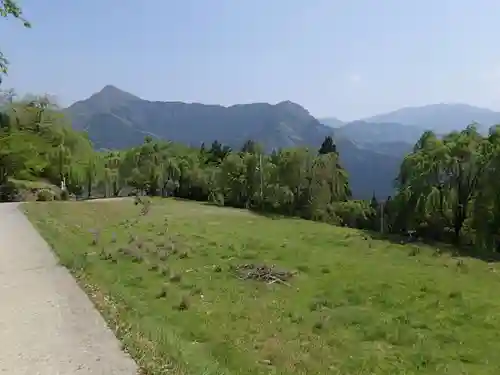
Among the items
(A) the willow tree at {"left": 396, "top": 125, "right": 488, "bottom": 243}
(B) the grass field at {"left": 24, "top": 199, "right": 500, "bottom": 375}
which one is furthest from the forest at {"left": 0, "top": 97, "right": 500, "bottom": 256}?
(B) the grass field at {"left": 24, "top": 199, "right": 500, "bottom": 375}

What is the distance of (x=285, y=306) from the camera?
40.7 ft

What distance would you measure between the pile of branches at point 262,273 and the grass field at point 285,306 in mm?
263

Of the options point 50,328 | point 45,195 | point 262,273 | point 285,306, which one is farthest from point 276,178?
point 50,328

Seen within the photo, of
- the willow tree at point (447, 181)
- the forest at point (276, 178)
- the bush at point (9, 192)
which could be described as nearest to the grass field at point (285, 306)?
the willow tree at point (447, 181)

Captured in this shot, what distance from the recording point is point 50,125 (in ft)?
154

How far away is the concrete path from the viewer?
606 cm

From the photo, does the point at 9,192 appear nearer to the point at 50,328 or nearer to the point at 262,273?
the point at 262,273

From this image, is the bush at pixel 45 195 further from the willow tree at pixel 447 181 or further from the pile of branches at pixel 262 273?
the willow tree at pixel 447 181

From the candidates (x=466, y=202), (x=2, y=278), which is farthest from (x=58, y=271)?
(x=466, y=202)

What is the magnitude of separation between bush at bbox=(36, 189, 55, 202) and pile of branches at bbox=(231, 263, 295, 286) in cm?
2637

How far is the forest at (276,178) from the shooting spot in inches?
1419

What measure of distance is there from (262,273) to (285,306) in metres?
3.33

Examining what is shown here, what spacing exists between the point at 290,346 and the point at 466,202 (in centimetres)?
3088

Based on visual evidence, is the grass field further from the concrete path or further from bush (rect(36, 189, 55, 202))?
bush (rect(36, 189, 55, 202))
